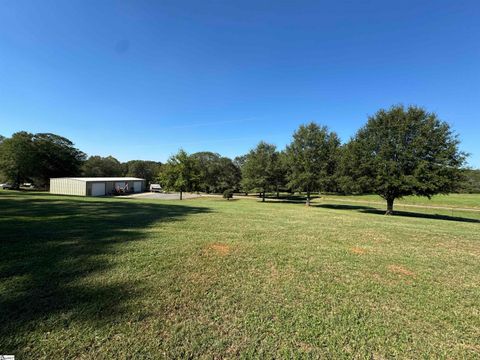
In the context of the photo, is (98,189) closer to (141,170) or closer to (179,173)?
(179,173)

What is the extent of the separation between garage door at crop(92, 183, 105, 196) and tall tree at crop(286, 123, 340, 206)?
33.8m

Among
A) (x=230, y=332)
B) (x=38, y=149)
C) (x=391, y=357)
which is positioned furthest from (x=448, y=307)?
(x=38, y=149)

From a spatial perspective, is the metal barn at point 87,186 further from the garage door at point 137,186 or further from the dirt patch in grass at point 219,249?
the dirt patch in grass at point 219,249

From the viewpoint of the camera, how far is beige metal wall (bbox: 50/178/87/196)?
1518 inches

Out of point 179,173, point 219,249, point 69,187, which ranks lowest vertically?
point 219,249

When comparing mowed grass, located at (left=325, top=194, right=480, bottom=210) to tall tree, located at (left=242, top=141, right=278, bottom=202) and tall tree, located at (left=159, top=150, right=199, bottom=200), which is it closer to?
tall tree, located at (left=242, top=141, right=278, bottom=202)

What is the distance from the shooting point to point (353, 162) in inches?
738

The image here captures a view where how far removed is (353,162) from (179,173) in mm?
21643

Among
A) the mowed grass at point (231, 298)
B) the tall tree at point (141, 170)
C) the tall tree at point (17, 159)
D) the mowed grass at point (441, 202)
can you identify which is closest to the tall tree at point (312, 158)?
the mowed grass at point (441, 202)

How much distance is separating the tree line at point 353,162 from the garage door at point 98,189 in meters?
16.6

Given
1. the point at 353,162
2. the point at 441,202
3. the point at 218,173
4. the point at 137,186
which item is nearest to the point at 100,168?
the point at 137,186

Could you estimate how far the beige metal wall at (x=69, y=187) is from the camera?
38562mm

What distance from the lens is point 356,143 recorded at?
18.8 metres

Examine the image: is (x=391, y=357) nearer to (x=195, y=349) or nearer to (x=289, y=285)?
(x=289, y=285)
